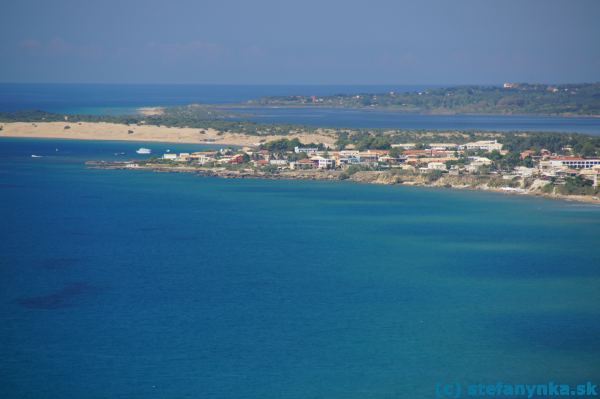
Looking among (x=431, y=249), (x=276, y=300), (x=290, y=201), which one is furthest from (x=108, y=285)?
(x=290, y=201)

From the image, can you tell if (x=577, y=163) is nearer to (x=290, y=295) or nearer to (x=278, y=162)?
(x=278, y=162)

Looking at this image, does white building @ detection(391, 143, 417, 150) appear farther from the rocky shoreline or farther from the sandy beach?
the rocky shoreline

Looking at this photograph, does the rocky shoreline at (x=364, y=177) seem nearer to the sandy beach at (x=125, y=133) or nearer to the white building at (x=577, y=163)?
the white building at (x=577, y=163)

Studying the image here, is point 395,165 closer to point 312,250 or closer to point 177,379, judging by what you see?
point 312,250

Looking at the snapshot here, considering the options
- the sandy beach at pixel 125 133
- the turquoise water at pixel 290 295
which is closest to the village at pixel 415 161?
the turquoise water at pixel 290 295

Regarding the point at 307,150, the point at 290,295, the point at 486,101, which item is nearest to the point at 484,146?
the point at 307,150

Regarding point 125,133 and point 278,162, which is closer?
point 278,162
